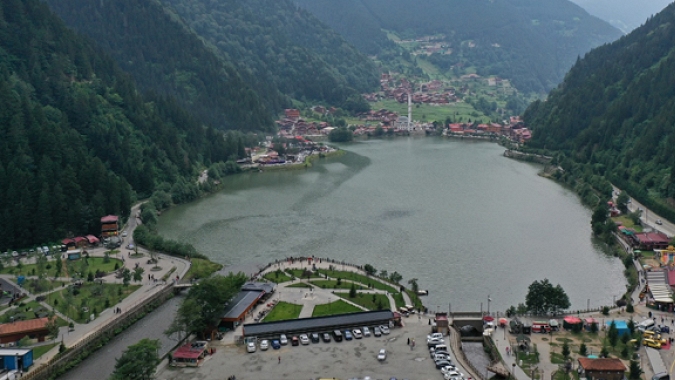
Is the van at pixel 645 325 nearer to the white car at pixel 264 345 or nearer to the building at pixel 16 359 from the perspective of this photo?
the white car at pixel 264 345

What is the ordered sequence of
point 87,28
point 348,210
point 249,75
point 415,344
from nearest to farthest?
point 415,344 → point 348,210 → point 87,28 → point 249,75

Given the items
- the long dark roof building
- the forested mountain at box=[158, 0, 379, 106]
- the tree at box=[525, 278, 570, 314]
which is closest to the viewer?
the long dark roof building

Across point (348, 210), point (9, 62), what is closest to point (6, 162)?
point (9, 62)

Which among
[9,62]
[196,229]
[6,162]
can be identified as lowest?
[196,229]

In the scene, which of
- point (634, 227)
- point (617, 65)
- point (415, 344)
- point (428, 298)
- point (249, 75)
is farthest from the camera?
point (249, 75)

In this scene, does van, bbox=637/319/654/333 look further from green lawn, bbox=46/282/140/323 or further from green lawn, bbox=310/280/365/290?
green lawn, bbox=46/282/140/323

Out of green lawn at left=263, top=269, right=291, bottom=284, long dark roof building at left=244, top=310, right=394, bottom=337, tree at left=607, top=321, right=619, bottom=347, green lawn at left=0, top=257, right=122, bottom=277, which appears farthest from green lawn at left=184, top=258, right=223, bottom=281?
tree at left=607, top=321, right=619, bottom=347

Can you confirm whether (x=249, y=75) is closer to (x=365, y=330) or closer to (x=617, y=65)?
(x=617, y=65)
